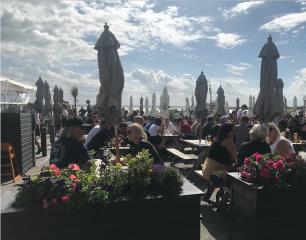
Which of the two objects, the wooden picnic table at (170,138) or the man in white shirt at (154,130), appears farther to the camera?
the wooden picnic table at (170,138)

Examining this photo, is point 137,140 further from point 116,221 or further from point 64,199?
point 64,199

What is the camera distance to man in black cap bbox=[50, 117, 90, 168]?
411 cm

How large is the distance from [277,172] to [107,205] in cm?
191

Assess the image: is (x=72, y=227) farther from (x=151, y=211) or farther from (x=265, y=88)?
(x=265, y=88)

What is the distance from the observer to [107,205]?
300 cm

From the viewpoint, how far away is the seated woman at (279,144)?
5090 mm

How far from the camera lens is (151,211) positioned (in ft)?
10.3

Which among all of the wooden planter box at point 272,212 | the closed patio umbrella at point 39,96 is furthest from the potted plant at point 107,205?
the closed patio umbrella at point 39,96

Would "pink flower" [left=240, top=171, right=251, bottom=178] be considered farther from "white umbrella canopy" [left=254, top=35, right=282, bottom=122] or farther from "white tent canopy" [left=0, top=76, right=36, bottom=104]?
"white tent canopy" [left=0, top=76, right=36, bottom=104]

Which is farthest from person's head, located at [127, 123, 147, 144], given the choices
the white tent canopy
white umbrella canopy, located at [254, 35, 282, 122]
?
the white tent canopy

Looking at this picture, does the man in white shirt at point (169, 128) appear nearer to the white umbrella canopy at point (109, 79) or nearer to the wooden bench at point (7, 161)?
the white umbrella canopy at point (109, 79)

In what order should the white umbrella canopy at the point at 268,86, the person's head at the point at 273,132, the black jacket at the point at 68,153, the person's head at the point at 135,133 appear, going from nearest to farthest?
the black jacket at the point at 68,153 → the person's head at the point at 135,133 → the person's head at the point at 273,132 → the white umbrella canopy at the point at 268,86

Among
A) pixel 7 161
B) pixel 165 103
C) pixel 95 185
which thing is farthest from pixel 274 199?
pixel 165 103

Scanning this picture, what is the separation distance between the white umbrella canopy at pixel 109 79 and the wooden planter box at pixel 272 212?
13.7 feet
